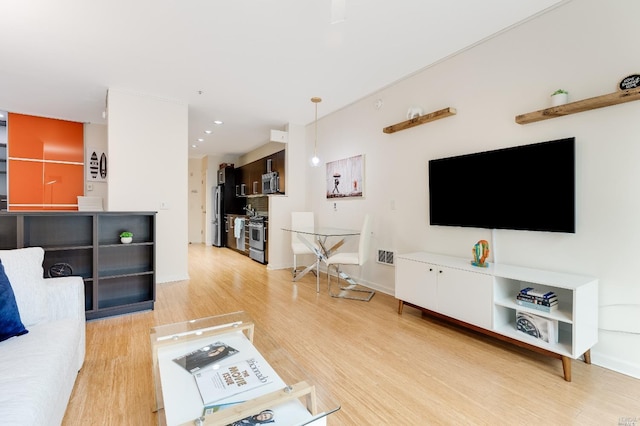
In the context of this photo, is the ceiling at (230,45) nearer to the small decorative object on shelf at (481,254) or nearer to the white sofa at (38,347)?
the small decorative object on shelf at (481,254)

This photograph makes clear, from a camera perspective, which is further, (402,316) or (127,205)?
(127,205)

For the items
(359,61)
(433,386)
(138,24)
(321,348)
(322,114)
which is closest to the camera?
(433,386)

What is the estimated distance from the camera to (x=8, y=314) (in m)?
1.46

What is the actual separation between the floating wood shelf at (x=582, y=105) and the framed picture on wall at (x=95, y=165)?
21.0 ft

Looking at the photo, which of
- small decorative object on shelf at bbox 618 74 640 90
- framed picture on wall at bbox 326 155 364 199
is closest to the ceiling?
small decorative object on shelf at bbox 618 74 640 90

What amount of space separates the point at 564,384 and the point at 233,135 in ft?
20.5

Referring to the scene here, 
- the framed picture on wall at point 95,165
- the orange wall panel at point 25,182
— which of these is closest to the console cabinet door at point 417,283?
the framed picture on wall at point 95,165

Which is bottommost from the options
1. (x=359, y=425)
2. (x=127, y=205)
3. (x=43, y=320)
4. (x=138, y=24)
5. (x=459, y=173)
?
(x=359, y=425)

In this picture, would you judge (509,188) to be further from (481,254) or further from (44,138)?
(44,138)

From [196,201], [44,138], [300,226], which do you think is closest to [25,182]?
[44,138]

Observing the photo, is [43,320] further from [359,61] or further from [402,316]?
[359,61]

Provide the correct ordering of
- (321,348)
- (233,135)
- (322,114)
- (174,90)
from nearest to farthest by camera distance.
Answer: (321,348), (174,90), (322,114), (233,135)

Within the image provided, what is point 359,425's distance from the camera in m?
1.52

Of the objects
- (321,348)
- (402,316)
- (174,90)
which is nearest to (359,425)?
(321,348)
